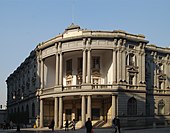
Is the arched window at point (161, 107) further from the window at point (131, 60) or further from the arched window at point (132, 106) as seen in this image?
the window at point (131, 60)

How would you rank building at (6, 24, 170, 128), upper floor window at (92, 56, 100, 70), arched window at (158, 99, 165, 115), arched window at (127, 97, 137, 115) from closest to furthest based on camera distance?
building at (6, 24, 170, 128) → arched window at (127, 97, 137, 115) → upper floor window at (92, 56, 100, 70) → arched window at (158, 99, 165, 115)

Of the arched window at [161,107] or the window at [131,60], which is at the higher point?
the window at [131,60]

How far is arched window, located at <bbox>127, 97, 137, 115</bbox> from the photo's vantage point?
51.4 m

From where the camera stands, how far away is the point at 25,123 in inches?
2574

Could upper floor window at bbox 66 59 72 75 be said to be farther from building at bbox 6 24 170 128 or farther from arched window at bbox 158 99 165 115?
arched window at bbox 158 99 165 115

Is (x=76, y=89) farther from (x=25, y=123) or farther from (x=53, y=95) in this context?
(x=25, y=123)

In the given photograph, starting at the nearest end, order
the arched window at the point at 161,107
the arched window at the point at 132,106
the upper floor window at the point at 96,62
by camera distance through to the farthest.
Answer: the arched window at the point at 132,106 < the upper floor window at the point at 96,62 < the arched window at the point at 161,107

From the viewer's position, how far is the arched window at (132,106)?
51.4 m

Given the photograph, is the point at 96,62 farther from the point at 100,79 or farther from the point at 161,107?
the point at 161,107

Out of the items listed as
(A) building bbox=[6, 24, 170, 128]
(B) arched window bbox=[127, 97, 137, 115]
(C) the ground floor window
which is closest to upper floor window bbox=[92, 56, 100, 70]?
(A) building bbox=[6, 24, 170, 128]

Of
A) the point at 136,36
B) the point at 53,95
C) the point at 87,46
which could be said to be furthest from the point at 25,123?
the point at 136,36

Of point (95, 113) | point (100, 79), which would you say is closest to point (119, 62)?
point (100, 79)

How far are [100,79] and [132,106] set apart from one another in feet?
23.9

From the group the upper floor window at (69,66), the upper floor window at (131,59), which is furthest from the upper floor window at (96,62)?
the upper floor window at (131,59)
